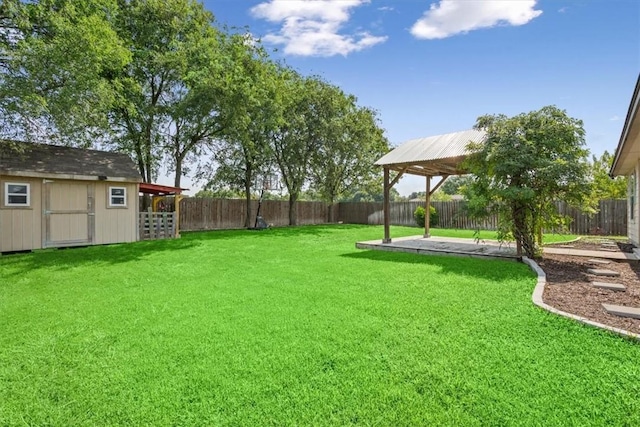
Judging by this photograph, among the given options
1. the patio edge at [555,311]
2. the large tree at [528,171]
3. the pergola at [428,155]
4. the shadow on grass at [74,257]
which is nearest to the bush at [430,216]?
the pergola at [428,155]

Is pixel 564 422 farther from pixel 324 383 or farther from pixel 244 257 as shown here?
pixel 244 257

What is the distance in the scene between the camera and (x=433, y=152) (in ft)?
29.2

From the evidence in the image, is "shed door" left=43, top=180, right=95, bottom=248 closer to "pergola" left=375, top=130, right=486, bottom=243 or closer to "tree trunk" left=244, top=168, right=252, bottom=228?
"tree trunk" left=244, top=168, right=252, bottom=228

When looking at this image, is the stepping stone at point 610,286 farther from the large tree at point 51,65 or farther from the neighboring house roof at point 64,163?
the neighboring house roof at point 64,163

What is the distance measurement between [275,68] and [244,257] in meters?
13.0

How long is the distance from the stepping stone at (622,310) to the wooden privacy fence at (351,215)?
819 cm

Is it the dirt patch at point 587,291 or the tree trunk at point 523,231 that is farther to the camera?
the tree trunk at point 523,231

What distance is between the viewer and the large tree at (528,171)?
21.0 feet

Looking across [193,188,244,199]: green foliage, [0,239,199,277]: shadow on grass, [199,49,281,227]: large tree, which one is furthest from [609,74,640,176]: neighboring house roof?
[193,188,244,199]: green foliage

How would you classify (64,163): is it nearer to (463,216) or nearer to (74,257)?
(74,257)

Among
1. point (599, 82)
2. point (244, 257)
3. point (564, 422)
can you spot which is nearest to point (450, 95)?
point (599, 82)

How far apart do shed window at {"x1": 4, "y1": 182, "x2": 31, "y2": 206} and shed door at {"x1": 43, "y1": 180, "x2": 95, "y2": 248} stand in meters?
0.41

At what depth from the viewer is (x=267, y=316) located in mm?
3723

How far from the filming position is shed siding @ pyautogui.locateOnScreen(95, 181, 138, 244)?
1061 cm
